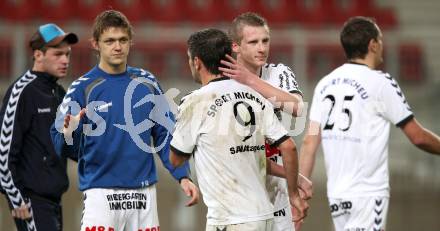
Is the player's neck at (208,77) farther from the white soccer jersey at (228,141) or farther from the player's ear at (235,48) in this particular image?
the player's ear at (235,48)

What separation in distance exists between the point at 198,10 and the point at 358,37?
9563mm

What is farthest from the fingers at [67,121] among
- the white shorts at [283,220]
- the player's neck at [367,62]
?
the player's neck at [367,62]

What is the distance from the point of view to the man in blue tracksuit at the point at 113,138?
643 cm

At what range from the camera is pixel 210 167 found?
230 inches

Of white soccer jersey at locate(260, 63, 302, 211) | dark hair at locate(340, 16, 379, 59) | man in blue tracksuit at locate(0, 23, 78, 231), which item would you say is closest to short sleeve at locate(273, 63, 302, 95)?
white soccer jersey at locate(260, 63, 302, 211)

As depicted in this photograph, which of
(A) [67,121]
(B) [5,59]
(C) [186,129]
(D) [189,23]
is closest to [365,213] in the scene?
(C) [186,129]

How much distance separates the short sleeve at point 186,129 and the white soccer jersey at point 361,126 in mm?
1487

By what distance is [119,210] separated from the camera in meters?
6.45

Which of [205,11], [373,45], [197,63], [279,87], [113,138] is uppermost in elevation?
[205,11]

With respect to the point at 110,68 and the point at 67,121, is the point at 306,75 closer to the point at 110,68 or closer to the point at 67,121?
the point at 110,68

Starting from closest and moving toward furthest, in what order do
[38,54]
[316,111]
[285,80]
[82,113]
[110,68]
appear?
1. [82,113]
2. [110,68]
3. [285,80]
4. [316,111]
5. [38,54]

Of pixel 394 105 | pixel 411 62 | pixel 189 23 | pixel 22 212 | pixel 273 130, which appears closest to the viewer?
pixel 273 130

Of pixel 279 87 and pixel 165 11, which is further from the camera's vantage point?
pixel 165 11

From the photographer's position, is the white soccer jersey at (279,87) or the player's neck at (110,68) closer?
the player's neck at (110,68)
